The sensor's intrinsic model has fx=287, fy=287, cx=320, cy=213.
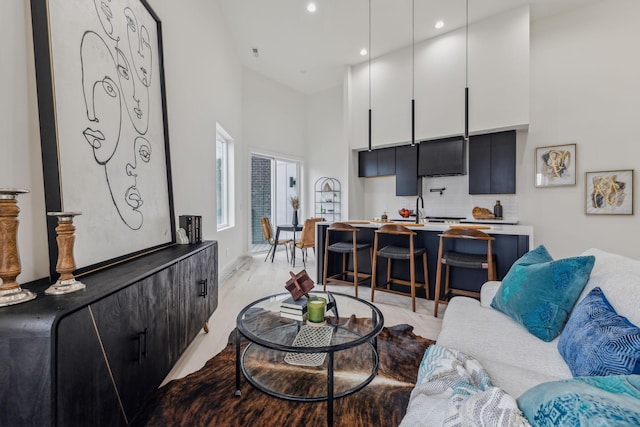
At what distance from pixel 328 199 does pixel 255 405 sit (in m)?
Answer: 5.51

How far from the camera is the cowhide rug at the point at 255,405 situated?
1.51 m

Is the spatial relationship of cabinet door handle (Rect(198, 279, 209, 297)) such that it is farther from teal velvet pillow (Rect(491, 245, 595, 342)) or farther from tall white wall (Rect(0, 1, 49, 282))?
teal velvet pillow (Rect(491, 245, 595, 342))

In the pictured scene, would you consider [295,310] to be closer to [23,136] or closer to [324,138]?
[23,136]

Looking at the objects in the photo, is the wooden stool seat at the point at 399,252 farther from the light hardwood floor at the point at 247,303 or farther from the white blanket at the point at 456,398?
the white blanket at the point at 456,398

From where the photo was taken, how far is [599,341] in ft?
3.39

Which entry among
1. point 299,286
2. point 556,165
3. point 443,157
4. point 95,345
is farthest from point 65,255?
point 556,165

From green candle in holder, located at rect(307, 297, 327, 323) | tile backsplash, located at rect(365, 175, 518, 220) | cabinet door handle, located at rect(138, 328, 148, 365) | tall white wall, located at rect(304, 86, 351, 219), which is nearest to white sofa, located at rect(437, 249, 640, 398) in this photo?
green candle in holder, located at rect(307, 297, 327, 323)

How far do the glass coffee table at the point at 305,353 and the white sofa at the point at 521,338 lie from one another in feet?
1.59

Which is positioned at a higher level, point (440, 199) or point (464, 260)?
point (440, 199)

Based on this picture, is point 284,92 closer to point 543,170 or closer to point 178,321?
point 543,170

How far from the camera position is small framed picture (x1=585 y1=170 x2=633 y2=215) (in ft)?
12.1

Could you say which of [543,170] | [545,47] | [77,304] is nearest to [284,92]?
[545,47]

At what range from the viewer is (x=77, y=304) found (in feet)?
3.44

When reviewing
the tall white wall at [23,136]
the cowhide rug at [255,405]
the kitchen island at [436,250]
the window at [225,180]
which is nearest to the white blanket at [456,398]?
the cowhide rug at [255,405]
